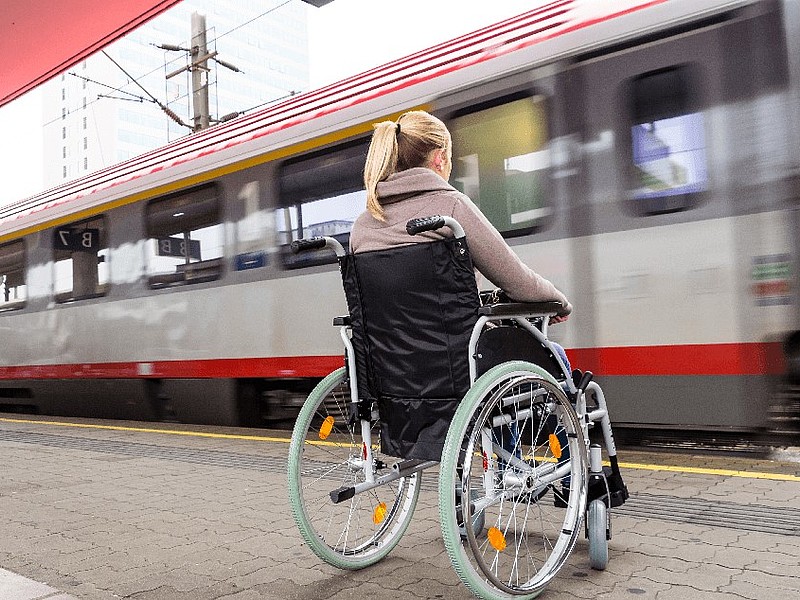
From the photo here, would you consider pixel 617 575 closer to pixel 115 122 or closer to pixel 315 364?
pixel 315 364

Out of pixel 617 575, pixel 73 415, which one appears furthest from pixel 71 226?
pixel 617 575

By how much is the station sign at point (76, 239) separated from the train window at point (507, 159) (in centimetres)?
484

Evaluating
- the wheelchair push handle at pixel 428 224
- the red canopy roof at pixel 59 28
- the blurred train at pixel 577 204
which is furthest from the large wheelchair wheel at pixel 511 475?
the red canopy roof at pixel 59 28

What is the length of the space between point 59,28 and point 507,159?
5.48 meters

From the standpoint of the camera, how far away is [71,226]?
9.12 metres

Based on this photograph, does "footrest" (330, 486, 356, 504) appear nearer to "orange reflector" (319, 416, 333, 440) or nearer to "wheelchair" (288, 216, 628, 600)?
"wheelchair" (288, 216, 628, 600)

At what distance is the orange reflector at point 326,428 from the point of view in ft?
9.68

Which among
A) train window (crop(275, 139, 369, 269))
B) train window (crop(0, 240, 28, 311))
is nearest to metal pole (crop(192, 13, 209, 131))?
train window (crop(0, 240, 28, 311))

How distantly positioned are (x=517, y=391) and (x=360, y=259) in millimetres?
710

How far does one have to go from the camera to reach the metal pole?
16625 millimetres

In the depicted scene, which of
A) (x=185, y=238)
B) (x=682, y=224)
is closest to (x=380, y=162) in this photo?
(x=682, y=224)

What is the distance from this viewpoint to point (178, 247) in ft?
25.2

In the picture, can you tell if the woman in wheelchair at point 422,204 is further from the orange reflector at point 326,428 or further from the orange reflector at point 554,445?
the orange reflector at point 326,428

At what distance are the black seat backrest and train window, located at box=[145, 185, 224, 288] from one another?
15.4ft
